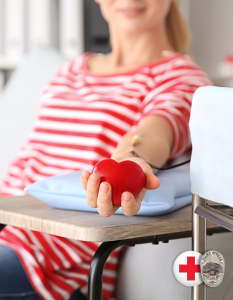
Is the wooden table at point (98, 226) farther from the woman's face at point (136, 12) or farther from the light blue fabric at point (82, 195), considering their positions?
the woman's face at point (136, 12)

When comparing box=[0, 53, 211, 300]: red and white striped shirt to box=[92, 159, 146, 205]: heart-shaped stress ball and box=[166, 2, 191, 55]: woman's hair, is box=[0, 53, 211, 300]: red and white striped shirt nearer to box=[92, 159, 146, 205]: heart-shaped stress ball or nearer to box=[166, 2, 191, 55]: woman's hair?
box=[166, 2, 191, 55]: woman's hair

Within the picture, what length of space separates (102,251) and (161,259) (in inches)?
7.7

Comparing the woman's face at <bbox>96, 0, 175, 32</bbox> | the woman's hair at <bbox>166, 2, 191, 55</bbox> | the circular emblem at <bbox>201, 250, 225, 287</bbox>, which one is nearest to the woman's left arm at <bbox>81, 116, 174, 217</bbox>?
the circular emblem at <bbox>201, 250, 225, 287</bbox>

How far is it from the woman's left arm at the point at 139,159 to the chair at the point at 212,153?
2.2 inches

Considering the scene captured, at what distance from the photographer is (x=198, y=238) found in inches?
18.7

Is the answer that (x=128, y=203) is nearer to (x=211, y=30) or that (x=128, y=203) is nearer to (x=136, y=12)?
(x=136, y=12)

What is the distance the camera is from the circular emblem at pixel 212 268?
0.45 m

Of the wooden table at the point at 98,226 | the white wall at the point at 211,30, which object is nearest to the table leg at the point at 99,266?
the wooden table at the point at 98,226

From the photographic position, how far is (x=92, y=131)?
883 mm

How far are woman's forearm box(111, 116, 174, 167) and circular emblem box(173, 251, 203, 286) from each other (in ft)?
0.58

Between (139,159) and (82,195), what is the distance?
4.4 inches

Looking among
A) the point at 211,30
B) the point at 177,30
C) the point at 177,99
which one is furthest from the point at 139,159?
the point at 211,30

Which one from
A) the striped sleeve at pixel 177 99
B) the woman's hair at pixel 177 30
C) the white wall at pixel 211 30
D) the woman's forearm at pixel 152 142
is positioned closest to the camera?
the woman's forearm at pixel 152 142

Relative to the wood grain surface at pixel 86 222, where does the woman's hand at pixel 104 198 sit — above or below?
above
